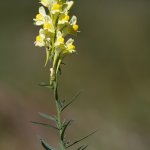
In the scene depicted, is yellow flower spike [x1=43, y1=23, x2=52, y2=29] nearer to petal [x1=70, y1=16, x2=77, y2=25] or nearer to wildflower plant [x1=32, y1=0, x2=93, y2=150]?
wildflower plant [x1=32, y1=0, x2=93, y2=150]

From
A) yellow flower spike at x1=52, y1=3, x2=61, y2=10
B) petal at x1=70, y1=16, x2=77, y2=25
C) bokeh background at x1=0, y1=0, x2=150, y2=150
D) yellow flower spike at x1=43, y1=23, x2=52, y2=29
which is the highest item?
yellow flower spike at x1=52, y1=3, x2=61, y2=10

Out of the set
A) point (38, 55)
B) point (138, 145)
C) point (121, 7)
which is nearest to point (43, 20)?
point (138, 145)

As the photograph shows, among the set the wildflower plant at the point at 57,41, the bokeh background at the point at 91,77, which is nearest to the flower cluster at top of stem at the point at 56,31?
the wildflower plant at the point at 57,41

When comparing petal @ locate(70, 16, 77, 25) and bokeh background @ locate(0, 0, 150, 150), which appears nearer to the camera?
petal @ locate(70, 16, 77, 25)

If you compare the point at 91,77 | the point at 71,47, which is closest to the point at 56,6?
the point at 71,47

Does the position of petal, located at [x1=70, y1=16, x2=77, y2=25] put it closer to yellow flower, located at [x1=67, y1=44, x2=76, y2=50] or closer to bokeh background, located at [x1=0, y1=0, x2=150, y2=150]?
yellow flower, located at [x1=67, y1=44, x2=76, y2=50]

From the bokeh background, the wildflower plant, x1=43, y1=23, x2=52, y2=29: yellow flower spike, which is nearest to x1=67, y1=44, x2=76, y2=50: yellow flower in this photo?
the wildflower plant

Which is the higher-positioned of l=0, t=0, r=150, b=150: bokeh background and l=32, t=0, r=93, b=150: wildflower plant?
l=32, t=0, r=93, b=150: wildflower plant

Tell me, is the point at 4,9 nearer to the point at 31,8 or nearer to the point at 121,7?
the point at 31,8

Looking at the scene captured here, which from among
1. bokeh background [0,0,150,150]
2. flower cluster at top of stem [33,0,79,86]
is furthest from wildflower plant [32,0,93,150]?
bokeh background [0,0,150,150]
